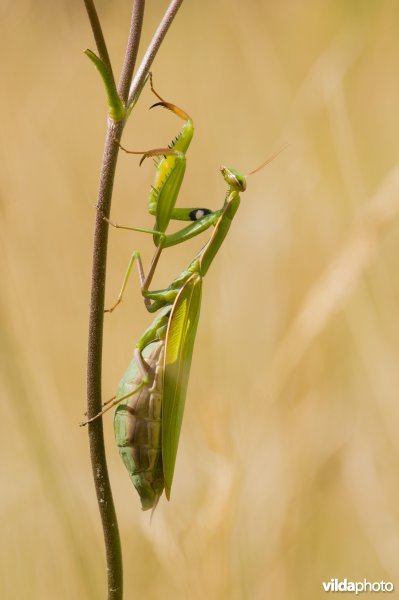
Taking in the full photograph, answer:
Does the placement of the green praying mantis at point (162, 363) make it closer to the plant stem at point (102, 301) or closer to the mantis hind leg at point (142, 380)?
the mantis hind leg at point (142, 380)

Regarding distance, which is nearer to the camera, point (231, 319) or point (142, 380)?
point (142, 380)

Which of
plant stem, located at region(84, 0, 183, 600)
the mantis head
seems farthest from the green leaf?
the mantis head

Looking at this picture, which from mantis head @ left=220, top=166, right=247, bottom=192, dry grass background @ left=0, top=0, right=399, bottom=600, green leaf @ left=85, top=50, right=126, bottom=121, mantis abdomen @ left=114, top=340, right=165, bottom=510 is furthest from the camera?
dry grass background @ left=0, top=0, right=399, bottom=600

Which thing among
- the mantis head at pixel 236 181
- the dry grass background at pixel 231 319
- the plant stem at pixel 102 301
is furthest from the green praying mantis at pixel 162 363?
the plant stem at pixel 102 301

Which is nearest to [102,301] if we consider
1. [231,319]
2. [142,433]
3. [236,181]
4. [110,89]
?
[110,89]

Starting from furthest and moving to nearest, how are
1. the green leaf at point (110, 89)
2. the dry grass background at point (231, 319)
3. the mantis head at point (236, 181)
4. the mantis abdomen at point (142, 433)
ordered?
the dry grass background at point (231, 319) → the mantis head at point (236, 181) → the mantis abdomen at point (142, 433) → the green leaf at point (110, 89)

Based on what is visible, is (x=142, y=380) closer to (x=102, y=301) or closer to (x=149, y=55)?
(x=102, y=301)

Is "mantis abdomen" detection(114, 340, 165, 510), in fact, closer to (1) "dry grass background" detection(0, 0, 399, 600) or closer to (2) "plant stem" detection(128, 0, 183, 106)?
(1) "dry grass background" detection(0, 0, 399, 600)
